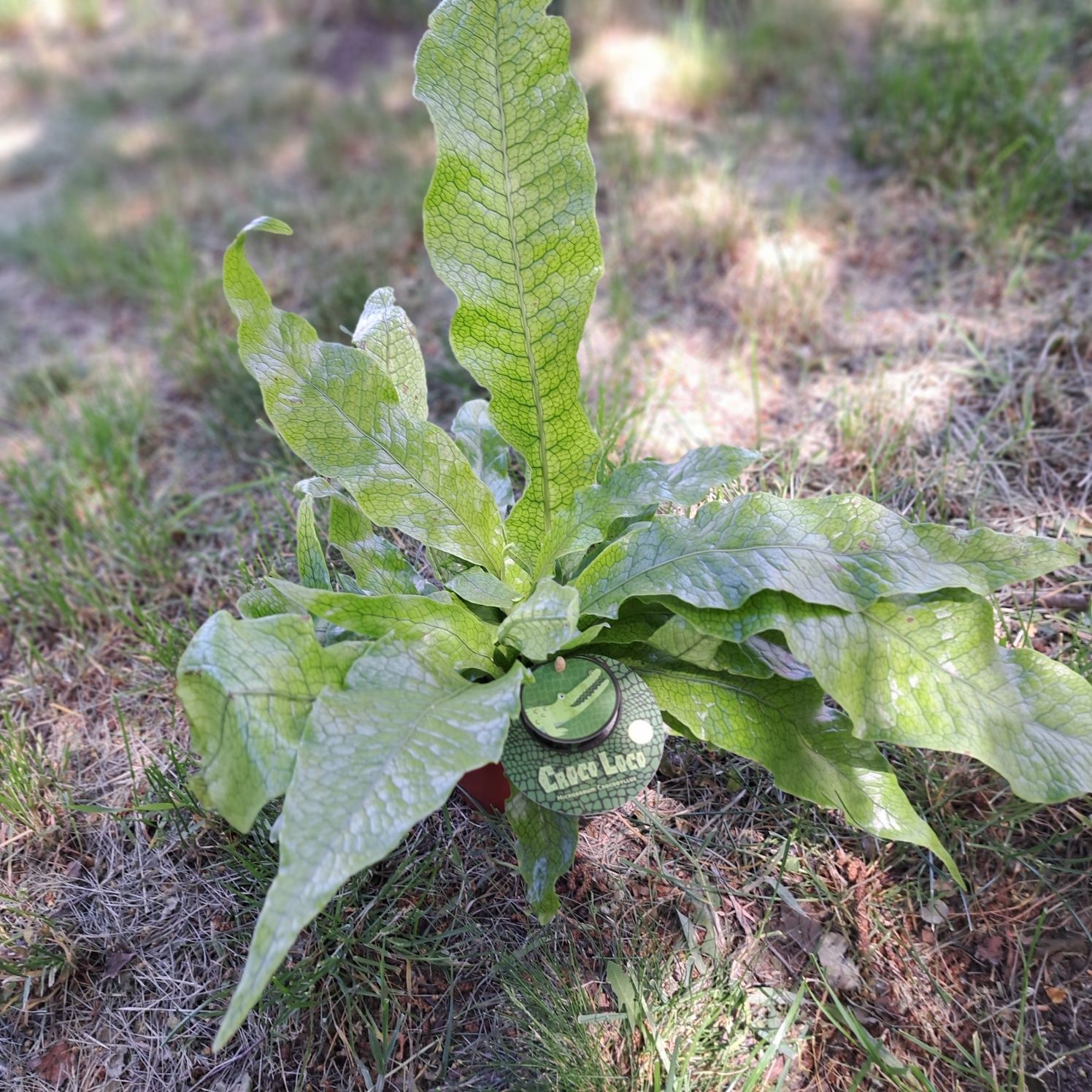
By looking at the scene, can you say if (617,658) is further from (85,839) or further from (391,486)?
(85,839)

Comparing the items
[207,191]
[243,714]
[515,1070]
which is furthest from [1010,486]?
[207,191]

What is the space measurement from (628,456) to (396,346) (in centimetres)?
62

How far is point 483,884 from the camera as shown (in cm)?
124

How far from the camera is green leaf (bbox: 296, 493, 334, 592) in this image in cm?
123

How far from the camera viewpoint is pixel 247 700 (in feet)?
3.14

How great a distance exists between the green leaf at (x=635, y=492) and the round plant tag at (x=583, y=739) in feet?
0.70

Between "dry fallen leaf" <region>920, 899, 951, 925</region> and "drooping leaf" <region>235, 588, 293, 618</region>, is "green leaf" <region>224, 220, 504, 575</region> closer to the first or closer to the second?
"drooping leaf" <region>235, 588, 293, 618</region>

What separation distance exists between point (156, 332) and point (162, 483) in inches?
30.1

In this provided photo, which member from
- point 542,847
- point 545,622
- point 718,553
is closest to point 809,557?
point 718,553

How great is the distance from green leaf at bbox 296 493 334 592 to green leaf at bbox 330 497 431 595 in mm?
36

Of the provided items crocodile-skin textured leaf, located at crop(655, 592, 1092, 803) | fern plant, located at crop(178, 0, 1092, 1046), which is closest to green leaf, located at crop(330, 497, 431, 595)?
fern plant, located at crop(178, 0, 1092, 1046)

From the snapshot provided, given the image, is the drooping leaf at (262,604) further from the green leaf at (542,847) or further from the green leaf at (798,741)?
the green leaf at (798,741)

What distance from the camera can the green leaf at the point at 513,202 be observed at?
1069 mm

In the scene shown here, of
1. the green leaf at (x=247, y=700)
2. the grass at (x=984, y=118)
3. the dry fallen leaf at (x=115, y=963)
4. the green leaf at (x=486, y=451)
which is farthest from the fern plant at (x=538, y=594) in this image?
the grass at (x=984, y=118)
